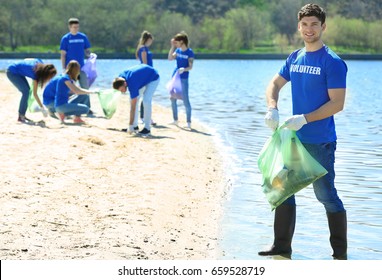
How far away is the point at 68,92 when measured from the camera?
15297mm

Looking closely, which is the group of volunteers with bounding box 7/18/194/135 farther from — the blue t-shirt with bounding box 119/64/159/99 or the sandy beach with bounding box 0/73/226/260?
the sandy beach with bounding box 0/73/226/260

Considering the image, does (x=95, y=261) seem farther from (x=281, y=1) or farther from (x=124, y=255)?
(x=281, y=1)

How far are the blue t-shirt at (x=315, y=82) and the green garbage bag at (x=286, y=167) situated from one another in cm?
11

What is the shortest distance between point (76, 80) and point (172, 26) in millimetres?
126226

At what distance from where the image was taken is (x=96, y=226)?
7.75m

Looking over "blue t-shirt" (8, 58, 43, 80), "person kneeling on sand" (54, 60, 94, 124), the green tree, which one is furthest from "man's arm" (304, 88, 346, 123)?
the green tree

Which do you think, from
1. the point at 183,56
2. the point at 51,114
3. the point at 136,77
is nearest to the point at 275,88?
the point at 136,77

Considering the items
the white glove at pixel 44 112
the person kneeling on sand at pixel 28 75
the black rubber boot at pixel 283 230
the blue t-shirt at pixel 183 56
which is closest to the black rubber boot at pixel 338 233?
the black rubber boot at pixel 283 230

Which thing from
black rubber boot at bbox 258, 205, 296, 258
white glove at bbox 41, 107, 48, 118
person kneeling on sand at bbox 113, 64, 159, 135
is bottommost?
white glove at bbox 41, 107, 48, 118

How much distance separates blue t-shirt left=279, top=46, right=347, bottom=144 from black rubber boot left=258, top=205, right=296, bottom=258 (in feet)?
2.02

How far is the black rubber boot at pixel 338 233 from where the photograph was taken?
701cm

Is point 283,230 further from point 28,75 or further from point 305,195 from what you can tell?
point 28,75

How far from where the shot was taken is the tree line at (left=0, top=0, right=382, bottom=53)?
440ft

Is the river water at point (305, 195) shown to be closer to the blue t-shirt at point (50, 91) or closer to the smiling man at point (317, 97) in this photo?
the smiling man at point (317, 97)
